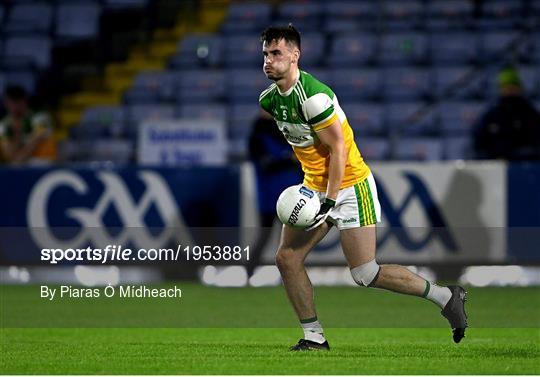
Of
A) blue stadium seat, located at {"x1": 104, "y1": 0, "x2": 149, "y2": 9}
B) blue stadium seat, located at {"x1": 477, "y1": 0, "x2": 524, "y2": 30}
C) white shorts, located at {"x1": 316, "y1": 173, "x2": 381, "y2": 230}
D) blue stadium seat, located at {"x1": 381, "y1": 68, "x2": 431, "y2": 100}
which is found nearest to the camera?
white shorts, located at {"x1": 316, "y1": 173, "x2": 381, "y2": 230}

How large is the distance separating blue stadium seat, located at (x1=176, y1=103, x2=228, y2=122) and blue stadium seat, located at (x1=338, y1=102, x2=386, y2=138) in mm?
1878

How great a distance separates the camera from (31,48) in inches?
845

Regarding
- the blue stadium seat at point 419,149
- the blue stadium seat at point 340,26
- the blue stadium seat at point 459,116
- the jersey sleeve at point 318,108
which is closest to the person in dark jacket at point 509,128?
the blue stadium seat at point 419,149

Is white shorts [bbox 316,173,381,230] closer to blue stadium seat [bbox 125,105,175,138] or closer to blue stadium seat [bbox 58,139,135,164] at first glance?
blue stadium seat [bbox 58,139,135,164]

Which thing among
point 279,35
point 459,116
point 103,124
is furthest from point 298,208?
point 103,124

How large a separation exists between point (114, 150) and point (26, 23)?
404cm

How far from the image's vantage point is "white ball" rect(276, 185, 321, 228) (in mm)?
7984

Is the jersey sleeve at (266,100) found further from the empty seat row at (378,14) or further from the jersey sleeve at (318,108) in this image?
the empty seat row at (378,14)

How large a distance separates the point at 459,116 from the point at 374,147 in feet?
4.41

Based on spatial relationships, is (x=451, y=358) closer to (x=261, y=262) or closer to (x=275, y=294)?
(x=275, y=294)

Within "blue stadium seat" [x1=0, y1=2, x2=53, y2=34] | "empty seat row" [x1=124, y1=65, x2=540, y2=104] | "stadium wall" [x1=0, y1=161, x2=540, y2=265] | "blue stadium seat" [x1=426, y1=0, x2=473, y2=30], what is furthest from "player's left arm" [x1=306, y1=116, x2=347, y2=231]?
"blue stadium seat" [x1=0, y1=2, x2=53, y2=34]

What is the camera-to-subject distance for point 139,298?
14.1 m

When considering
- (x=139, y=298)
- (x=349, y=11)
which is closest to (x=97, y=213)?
(x=139, y=298)

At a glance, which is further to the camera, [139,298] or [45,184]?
[45,184]
